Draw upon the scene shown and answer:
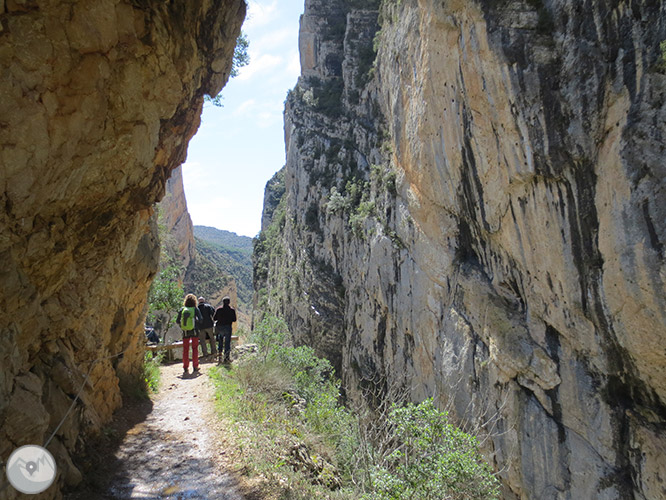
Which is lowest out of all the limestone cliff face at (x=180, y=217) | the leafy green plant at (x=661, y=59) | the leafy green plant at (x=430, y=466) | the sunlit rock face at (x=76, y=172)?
the leafy green plant at (x=430, y=466)

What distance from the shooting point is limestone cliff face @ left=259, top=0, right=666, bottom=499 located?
7387 mm

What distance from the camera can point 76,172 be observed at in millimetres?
4102

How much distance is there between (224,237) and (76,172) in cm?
13080

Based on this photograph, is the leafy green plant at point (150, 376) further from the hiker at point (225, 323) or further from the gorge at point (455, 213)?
the hiker at point (225, 323)

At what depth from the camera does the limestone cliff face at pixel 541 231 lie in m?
7.39

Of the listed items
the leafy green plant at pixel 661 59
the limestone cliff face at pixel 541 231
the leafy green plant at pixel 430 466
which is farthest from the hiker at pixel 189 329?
the leafy green plant at pixel 661 59

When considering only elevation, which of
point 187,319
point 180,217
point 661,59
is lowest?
point 187,319

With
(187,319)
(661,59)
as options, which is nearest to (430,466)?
(187,319)

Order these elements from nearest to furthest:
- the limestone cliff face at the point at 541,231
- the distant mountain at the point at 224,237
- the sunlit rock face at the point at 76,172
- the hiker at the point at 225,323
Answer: the sunlit rock face at the point at 76,172 < the limestone cliff face at the point at 541,231 < the hiker at the point at 225,323 < the distant mountain at the point at 224,237

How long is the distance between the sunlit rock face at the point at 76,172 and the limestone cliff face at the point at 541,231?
16.3 ft

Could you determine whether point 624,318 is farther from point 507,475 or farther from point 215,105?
point 215,105

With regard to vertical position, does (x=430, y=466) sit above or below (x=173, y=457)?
above

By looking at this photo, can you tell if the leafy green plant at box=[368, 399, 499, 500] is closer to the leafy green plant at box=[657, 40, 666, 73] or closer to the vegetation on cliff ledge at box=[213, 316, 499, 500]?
the vegetation on cliff ledge at box=[213, 316, 499, 500]

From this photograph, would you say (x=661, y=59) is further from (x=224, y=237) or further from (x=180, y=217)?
(x=224, y=237)
